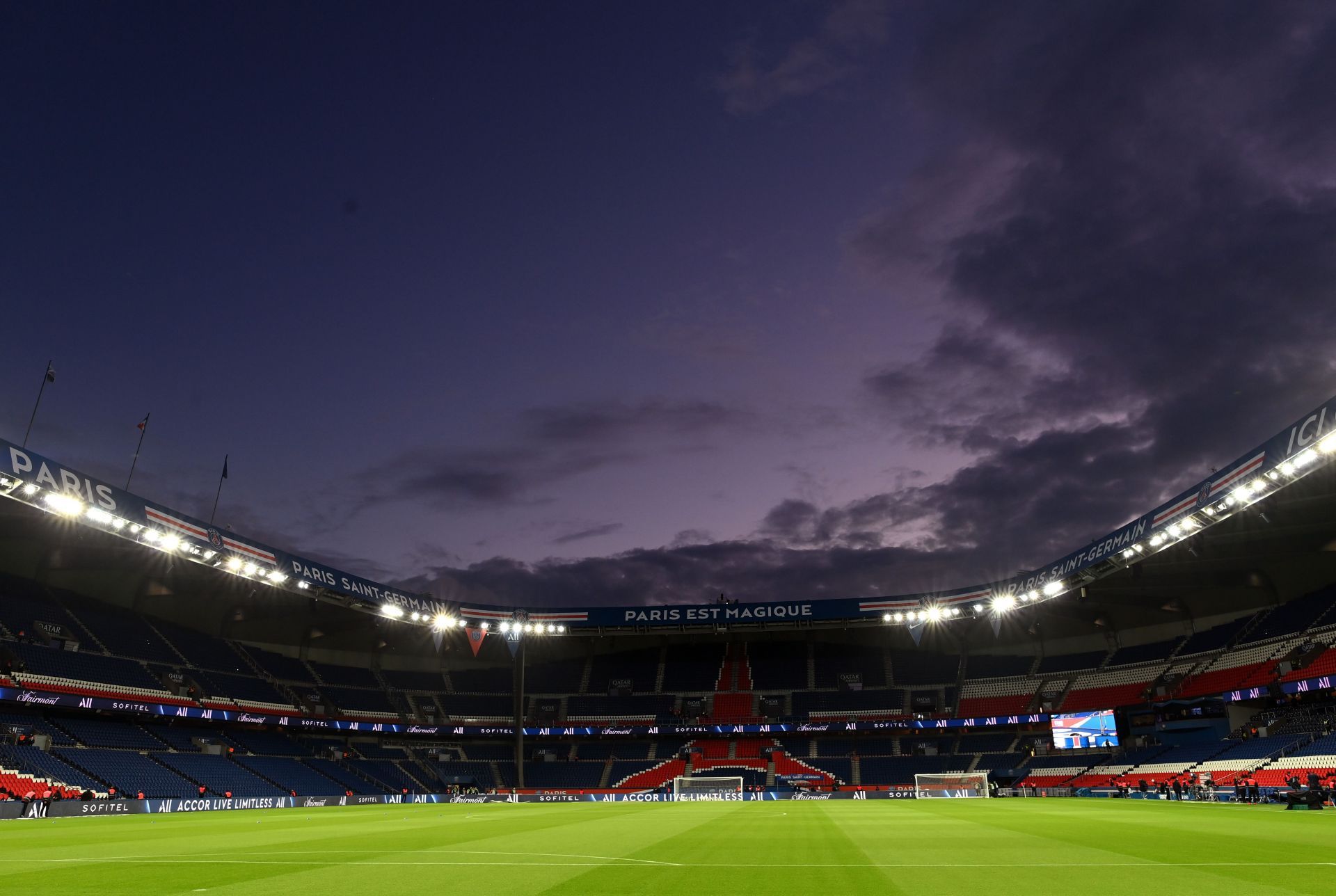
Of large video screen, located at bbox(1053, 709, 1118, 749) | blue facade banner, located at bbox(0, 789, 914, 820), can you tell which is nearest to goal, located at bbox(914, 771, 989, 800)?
blue facade banner, located at bbox(0, 789, 914, 820)

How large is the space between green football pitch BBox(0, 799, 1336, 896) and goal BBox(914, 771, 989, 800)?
2920 cm

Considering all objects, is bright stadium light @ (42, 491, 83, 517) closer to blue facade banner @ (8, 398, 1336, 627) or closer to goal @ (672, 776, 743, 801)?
blue facade banner @ (8, 398, 1336, 627)

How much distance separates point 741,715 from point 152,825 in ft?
167

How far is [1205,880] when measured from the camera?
10.1m

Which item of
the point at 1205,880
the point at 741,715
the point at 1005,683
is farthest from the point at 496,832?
the point at 1005,683

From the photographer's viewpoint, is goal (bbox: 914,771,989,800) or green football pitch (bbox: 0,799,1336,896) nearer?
green football pitch (bbox: 0,799,1336,896)

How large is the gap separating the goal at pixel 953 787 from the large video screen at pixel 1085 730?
5.98 m

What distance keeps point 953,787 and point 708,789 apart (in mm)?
17467

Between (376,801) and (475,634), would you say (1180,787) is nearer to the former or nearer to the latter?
(376,801)

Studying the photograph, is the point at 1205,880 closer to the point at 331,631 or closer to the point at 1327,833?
the point at 1327,833

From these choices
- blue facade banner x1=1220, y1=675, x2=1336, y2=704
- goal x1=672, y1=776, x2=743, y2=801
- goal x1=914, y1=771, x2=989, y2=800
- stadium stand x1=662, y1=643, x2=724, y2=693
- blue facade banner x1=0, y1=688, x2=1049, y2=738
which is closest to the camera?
blue facade banner x1=1220, y1=675, x2=1336, y2=704

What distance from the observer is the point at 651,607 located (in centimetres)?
6656

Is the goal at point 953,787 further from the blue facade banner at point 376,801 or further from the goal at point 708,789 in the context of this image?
the goal at point 708,789

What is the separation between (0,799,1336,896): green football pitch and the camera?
9.87m
